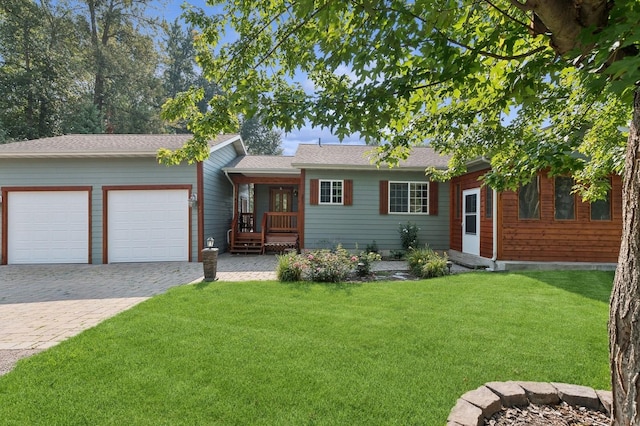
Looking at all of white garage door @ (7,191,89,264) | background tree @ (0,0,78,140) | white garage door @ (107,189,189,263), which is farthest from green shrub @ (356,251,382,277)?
background tree @ (0,0,78,140)

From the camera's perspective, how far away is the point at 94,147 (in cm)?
969

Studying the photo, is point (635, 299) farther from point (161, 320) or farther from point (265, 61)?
point (161, 320)

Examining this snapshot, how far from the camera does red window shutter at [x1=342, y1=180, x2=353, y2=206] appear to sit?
1049 centimetres

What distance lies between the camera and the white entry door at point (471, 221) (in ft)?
29.6

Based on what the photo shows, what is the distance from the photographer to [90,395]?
2.55 metres

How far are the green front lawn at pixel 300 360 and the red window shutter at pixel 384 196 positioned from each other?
549cm

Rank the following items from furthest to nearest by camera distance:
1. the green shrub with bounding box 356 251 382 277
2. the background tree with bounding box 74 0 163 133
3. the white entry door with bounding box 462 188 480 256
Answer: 1. the background tree with bounding box 74 0 163 133
2. the white entry door with bounding box 462 188 480 256
3. the green shrub with bounding box 356 251 382 277

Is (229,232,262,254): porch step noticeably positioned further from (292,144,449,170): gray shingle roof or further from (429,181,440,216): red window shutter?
(429,181,440,216): red window shutter

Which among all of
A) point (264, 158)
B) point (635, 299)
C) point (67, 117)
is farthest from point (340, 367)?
point (67, 117)

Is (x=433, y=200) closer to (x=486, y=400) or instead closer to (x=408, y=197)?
(x=408, y=197)

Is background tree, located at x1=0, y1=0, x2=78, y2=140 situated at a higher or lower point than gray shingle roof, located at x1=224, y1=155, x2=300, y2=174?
higher

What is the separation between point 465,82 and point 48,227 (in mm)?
11732

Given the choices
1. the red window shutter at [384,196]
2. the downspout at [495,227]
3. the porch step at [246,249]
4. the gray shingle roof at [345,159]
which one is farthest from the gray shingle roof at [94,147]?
the downspout at [495,227]

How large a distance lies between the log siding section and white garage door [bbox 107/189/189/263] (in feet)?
28.4
